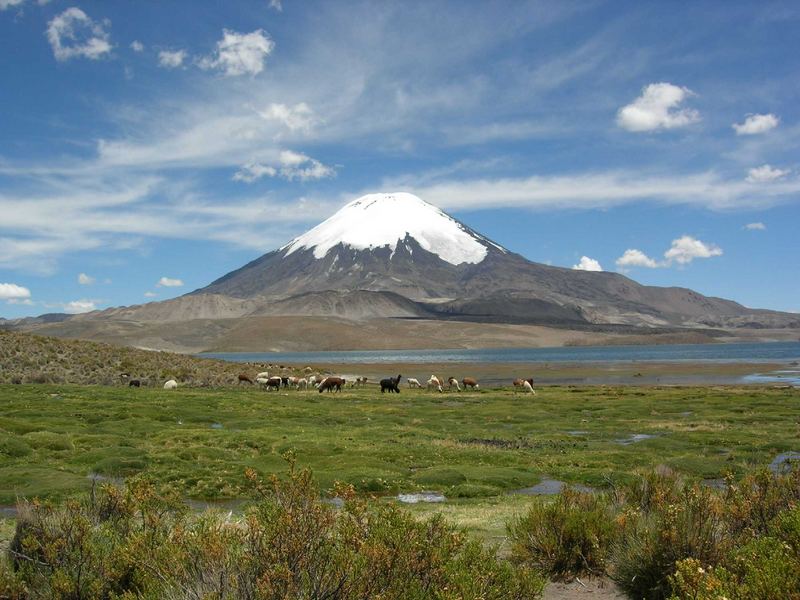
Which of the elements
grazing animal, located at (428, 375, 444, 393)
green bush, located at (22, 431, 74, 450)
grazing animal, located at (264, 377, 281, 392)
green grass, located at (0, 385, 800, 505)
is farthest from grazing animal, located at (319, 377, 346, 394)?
green bush, located at (22, 431, 74, 450)

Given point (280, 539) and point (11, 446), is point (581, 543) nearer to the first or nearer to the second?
point (280, 539)

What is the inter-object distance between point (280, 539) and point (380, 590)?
106cm

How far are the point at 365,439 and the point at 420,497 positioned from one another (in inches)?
430

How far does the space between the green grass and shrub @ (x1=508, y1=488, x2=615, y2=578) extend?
2306 millimetres

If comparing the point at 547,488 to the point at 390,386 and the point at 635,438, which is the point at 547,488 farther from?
the point at 390,386

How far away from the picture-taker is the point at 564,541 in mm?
11109

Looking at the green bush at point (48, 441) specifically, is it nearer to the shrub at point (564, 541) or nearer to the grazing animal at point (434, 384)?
the shrub at point (564, 541)

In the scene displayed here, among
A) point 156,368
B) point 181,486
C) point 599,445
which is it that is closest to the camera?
point 181,486

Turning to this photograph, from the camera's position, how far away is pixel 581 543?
11094 mm

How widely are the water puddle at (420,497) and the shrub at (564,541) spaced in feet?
23.7

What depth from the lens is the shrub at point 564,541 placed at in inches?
427

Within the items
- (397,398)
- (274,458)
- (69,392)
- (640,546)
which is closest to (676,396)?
(397,398)

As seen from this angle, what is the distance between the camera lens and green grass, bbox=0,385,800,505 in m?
20.6

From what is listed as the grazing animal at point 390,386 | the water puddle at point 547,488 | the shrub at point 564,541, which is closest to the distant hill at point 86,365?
the grazing animal at point 390,386
